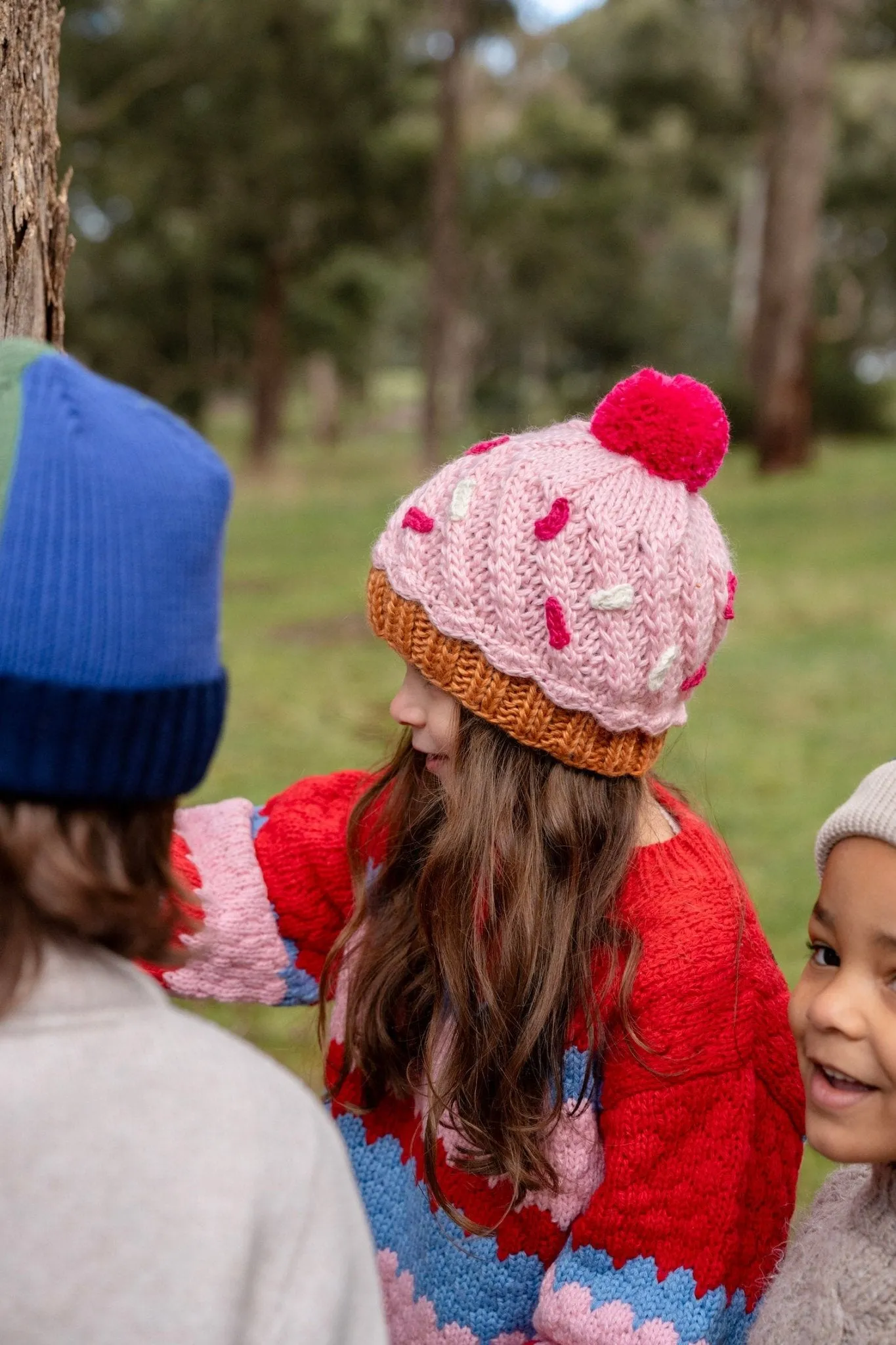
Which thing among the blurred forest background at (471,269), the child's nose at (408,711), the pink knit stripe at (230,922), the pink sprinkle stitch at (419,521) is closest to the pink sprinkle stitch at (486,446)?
the pink sprinkle stitch at (419,521)

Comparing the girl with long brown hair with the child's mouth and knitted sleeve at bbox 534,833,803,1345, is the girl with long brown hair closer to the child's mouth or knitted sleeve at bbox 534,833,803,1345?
knitted sleeve at bbox 534,833,803,1345

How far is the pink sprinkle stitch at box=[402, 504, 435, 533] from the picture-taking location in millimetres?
1837

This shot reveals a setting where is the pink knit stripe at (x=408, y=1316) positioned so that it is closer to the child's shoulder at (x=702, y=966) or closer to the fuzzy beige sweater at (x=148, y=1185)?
the child's shoulder at (x=702, y=966)

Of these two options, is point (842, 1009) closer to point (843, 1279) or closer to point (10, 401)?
point (843, 1279)

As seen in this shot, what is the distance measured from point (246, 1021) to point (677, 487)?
2518 millimetres

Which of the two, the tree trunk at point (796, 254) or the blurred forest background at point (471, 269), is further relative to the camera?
the tree trunk at point (796, 254)

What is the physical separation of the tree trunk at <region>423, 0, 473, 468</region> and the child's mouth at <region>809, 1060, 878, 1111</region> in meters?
15.7

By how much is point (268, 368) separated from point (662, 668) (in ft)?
68.2

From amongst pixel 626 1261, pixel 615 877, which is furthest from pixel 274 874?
pixel 626 1261

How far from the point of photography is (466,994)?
1.84m

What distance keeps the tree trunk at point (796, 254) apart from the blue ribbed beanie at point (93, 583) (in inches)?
571

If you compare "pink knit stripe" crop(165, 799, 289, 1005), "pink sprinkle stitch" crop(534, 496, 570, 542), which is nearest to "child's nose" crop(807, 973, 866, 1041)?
"pink sprinkle stitch" crop(534, 496, 570, 542)

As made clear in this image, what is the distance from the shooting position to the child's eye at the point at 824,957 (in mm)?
1654

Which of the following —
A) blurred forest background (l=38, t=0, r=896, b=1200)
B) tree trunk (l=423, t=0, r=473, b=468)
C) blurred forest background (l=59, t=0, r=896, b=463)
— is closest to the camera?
blurred forest background (l=38, t=0, r=896, b=1200)
